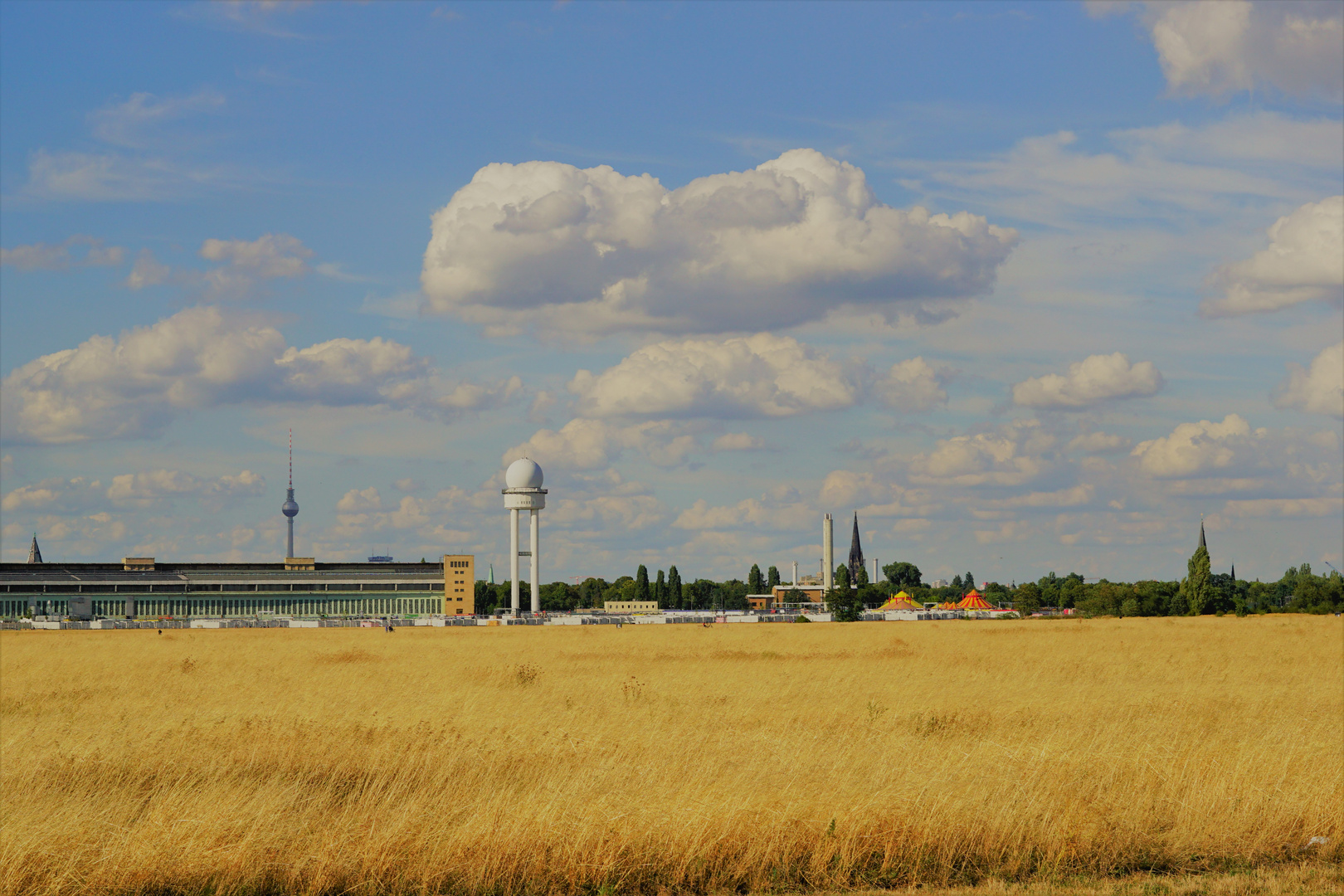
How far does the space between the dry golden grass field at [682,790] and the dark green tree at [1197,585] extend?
10840 centimetres

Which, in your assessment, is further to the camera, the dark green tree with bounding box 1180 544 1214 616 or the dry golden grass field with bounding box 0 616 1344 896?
the dark green tree with bounding box 1180 544 1214 616

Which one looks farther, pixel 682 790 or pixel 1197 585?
pixel 1197 585

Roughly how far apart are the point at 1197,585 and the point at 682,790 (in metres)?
135

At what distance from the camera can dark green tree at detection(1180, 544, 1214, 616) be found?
133 meters

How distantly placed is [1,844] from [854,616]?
13589cm

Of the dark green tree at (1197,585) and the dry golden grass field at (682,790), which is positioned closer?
the dry golden grass field at (682,790)

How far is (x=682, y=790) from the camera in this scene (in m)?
15.7

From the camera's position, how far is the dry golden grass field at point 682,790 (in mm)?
13008

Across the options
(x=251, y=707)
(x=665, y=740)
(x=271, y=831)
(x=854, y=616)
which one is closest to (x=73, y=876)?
(x=271, y=831)

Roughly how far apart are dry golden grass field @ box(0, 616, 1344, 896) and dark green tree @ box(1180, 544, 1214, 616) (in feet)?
356

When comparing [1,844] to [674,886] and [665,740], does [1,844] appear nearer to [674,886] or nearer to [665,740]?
[674,886]

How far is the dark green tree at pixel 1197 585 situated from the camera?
436ft

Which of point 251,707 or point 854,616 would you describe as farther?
point 854,616

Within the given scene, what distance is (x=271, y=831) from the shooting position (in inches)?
553
